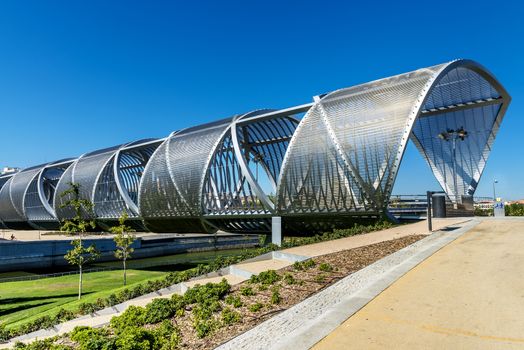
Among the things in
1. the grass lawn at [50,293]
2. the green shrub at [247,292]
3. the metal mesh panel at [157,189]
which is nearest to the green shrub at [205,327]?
the green shrub at [247,292]

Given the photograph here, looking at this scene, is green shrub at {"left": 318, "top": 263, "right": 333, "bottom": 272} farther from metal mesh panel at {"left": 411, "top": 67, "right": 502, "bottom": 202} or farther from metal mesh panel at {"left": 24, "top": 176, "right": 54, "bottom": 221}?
metal mesh panel at {"left": 24, "top": 176, "right": 54, "bottom": 221}

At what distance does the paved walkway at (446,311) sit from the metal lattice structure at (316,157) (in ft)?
47.1

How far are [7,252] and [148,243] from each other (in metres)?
14.6

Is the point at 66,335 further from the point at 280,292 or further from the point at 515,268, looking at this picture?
the point at 515,268

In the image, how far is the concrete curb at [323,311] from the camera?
6.20 meters

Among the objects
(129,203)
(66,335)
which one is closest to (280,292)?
(66,335)

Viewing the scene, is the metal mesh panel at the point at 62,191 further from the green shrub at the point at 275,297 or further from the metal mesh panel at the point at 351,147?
the green shrub at the point at 275,297

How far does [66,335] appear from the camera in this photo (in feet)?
28.5

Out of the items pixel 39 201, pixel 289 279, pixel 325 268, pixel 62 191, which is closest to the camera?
pixel 289 279

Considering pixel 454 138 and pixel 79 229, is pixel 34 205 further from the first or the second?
pixel 454 138

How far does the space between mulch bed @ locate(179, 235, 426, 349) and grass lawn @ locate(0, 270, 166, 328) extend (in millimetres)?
10357

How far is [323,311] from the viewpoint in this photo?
7.58 m

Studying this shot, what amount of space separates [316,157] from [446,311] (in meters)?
21.3

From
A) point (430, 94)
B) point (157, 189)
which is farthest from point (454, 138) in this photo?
point (157, 189)
